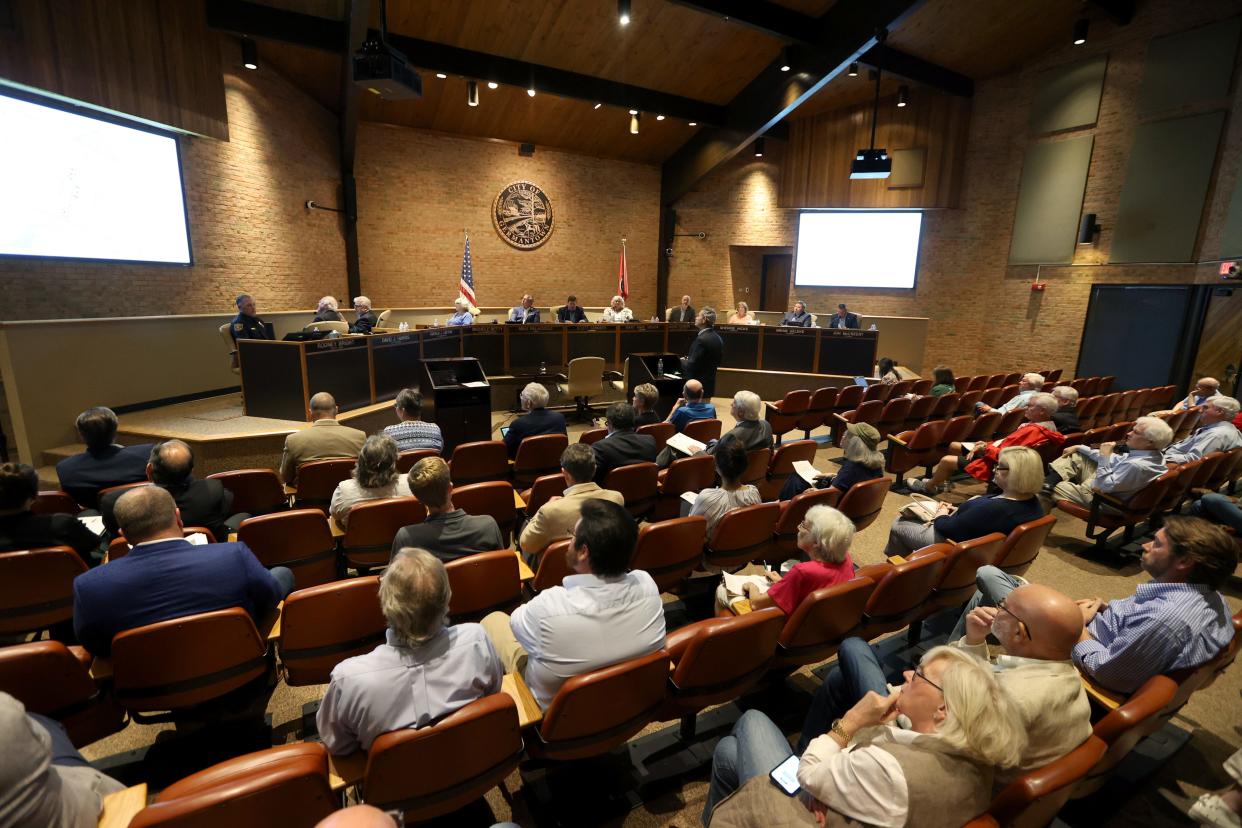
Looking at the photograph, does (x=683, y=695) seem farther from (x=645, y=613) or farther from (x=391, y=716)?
(x=391, y=716)

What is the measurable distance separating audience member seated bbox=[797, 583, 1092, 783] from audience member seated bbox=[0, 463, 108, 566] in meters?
3.27

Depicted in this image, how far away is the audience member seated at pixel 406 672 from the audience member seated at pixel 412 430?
2.59 metres

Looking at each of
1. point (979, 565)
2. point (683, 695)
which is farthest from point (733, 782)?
point (979, 565)

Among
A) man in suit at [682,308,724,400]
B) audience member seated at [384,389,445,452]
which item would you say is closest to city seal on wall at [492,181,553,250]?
man in suit at [682,308,724,400]

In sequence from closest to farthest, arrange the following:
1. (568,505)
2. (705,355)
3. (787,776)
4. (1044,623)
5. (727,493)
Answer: (787,776) → (1044,623) → (568,505) → (727,493) → (705,355)

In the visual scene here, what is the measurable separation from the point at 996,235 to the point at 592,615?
12539 millimetres

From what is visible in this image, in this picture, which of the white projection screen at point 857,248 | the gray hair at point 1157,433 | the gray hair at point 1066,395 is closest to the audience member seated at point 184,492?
the gray hair at point 1157,433

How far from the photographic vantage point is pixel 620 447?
388cm

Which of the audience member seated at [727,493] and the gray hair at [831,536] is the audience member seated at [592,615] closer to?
the gray hair at [831,536]

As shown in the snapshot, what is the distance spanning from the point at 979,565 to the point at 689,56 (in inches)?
379

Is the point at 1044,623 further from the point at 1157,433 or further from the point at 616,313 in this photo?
the point at 616,313

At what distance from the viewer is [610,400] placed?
9000 millimetres

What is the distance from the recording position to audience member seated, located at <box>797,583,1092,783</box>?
1.48 metres

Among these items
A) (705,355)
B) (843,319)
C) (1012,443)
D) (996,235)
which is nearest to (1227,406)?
(1012,443)
